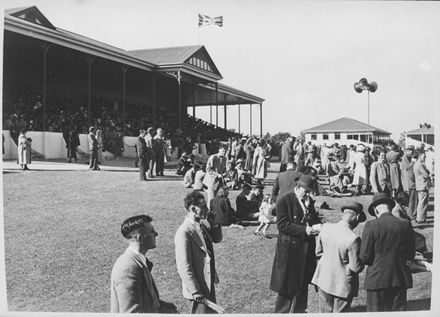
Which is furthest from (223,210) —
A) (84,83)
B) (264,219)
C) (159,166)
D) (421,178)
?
(84,83)

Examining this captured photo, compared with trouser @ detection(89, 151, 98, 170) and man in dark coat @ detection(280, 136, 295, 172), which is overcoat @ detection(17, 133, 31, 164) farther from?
man in dark coat @ detection(280, 136, 295, 172)

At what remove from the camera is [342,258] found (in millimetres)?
3145

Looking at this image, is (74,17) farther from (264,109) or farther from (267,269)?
(267,269)

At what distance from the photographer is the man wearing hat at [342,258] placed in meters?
3.13

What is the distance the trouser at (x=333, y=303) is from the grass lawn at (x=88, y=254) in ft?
1.23

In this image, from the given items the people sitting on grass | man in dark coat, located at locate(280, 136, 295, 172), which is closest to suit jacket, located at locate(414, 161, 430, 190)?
the people sitting on grass

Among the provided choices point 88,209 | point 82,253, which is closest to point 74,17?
point 88,209

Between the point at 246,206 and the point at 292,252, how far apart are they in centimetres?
281

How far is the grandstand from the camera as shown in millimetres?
4262

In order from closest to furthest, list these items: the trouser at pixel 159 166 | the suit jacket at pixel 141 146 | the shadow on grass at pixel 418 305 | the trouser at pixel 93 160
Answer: the shadow on grass at pixel 418 305 → the trouser at pixel 93 160 → the trouser at pixel 159 166 → the suit jacket at pixel 141 146

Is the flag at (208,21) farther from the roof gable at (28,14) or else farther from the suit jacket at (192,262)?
the suit jacket at (192,262)

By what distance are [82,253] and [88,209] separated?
43 cm

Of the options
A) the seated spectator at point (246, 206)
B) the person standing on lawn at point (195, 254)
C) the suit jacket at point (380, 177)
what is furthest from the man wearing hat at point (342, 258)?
the suit jacket at point (380, 177)

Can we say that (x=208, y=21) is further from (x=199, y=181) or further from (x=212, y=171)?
(x=212, y=171)
